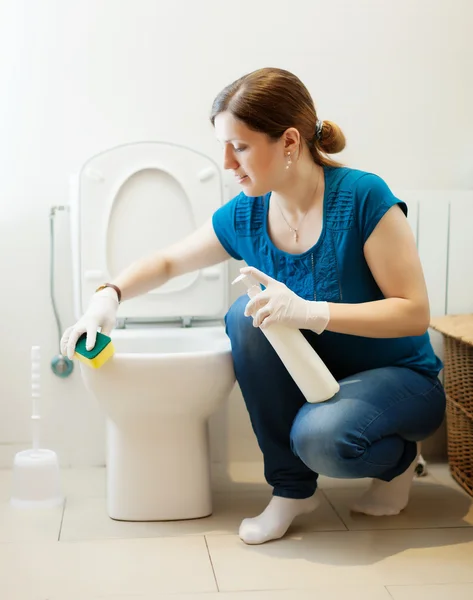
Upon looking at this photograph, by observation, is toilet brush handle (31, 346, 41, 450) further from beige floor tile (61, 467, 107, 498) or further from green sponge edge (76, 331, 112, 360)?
green sponge edge (76, 331, 112, 360)

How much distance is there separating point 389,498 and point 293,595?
43 centimetres

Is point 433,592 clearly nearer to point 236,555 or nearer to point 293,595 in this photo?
point 293,595

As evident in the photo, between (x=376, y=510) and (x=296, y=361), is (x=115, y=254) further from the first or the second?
(x=376, y=510)

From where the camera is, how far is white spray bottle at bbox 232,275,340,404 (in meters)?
1.41

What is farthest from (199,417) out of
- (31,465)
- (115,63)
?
(115,63)

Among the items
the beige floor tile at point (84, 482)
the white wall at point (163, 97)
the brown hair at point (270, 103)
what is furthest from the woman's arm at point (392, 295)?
the beige floor tile at point (84, 482)

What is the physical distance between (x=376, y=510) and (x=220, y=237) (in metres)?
0.63

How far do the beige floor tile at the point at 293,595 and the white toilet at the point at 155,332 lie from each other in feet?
1.17

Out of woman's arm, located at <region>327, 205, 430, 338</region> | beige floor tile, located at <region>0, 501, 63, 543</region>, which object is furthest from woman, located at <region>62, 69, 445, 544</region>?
beige floor tile, located at <region>0, 501, 63, 543</region>

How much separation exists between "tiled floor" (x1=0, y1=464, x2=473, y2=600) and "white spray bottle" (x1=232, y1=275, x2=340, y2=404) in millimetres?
292

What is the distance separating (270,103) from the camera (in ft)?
4.60

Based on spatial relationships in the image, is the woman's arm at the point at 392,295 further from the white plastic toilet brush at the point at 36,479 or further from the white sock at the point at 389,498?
the white plastic toilet brush at the point at 36,479

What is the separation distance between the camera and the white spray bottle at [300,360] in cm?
141

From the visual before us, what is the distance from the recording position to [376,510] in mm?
1674
